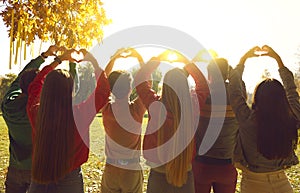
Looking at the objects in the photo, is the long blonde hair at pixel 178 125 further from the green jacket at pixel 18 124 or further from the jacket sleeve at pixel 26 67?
the jacket sleeve at pixel 26 67

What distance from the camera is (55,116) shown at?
2951 mm

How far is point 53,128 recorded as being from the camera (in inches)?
116

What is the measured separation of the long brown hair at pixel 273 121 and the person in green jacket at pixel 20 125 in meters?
2.25

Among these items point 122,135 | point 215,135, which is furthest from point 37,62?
point 215,135

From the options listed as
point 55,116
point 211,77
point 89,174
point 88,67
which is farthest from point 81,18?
point 88,67

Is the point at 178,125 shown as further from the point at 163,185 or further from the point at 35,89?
the point at 35,89

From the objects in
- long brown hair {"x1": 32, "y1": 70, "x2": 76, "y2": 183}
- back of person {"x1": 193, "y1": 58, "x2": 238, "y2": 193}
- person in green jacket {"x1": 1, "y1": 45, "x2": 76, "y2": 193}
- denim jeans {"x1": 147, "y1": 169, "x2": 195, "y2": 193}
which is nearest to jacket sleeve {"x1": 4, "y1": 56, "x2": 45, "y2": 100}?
person in green jacket {"x1": 1, "y1": 45, "x2": 76, "y2": 193}

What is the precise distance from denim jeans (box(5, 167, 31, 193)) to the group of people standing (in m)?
0.01

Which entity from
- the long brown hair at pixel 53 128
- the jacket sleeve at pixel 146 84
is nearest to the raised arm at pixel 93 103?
the long brown hair at pixel 53 128

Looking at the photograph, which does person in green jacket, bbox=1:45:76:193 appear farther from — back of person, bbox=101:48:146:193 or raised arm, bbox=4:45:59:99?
back of person, bbox=101:48:146:193

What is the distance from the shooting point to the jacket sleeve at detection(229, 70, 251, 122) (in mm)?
3342

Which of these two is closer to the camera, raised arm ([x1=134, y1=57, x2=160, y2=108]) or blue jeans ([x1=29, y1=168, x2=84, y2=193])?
blue jeans ([x1=29, y1=168, x2=84, y2=193])

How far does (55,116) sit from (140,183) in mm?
1723

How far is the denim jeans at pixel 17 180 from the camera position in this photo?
3.92 metres
